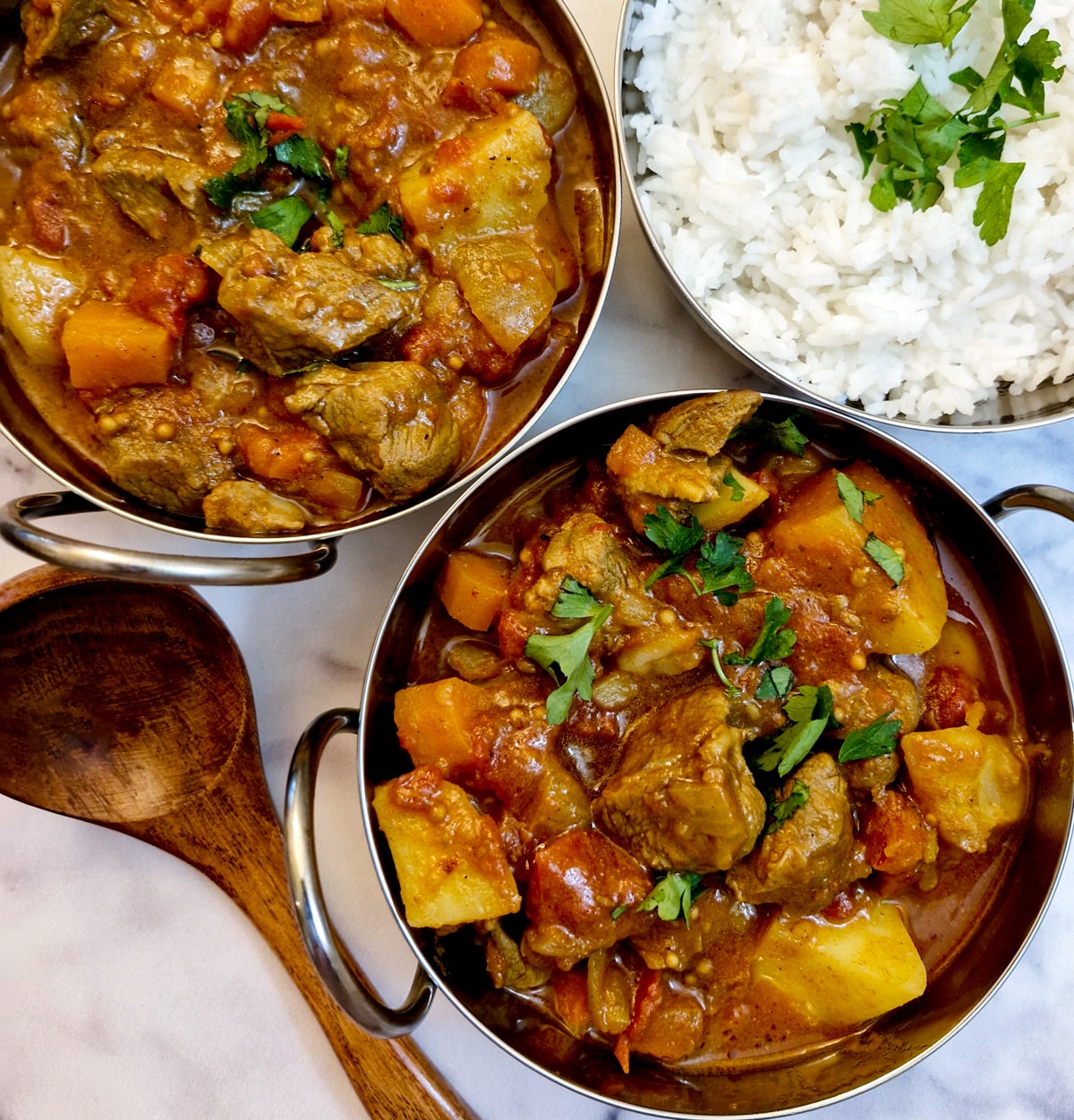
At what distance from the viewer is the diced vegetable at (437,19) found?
241 cm

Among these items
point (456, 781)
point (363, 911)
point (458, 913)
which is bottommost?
point (363, 911)

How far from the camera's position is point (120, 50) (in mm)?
2420

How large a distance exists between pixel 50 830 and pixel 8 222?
1.85 m

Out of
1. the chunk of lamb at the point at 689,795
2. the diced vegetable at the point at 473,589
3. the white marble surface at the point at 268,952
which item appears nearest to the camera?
the chunk of lamb at the point at 689,795

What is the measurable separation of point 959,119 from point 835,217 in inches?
14.9

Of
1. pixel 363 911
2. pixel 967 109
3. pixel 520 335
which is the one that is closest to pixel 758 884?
pixel 363 911

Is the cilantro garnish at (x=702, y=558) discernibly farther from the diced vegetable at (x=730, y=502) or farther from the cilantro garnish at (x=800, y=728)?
the cilantro garnish at (x=800, y=728)

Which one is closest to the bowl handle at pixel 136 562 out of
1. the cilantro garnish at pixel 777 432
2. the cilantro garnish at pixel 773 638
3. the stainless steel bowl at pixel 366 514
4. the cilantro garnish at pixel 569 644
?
the stainless steel bowl at pixel 366 514

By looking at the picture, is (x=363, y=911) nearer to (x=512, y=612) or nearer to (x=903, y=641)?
(x=512, y=612)

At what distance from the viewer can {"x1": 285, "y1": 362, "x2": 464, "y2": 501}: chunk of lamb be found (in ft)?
7.41

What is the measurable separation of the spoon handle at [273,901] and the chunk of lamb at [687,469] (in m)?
1.40

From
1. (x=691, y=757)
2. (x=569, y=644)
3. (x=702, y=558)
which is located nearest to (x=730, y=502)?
(x=702, y=558)

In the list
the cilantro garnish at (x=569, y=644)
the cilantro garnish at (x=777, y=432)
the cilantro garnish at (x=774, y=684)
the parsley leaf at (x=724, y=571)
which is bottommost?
the cilantro garnish at (x=774, y=684)

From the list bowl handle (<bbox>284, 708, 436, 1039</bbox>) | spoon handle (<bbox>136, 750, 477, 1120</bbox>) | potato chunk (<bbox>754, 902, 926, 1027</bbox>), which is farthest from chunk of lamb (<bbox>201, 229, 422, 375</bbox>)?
potato chunk (<bbox>754, 902, 926, 1027</bbox>)
